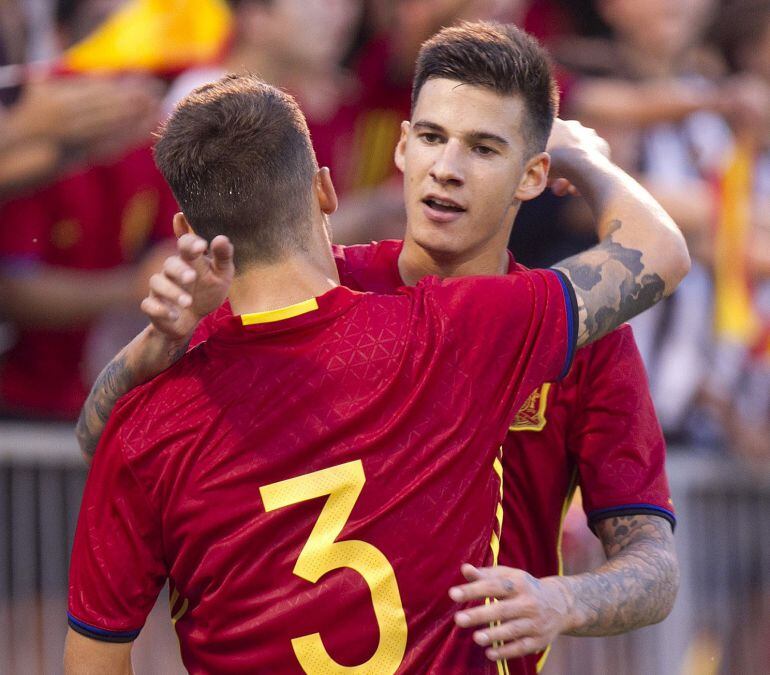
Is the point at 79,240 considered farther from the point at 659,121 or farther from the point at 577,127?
the point at 659,121

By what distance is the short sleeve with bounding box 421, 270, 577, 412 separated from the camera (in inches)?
111

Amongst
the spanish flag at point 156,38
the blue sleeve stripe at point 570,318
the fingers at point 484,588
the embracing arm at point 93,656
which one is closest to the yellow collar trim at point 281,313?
the blue sleeve stripe at point 570,318

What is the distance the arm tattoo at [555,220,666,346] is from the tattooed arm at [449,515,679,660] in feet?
1.79

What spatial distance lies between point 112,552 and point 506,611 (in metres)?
0.82

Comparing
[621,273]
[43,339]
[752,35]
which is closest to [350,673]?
[621,273]

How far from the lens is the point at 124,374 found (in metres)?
2.98

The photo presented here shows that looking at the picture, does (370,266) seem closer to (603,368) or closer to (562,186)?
(562,186)

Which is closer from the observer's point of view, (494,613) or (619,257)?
→ (494,613)

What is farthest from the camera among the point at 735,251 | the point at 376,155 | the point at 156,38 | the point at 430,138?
the point at 735,251

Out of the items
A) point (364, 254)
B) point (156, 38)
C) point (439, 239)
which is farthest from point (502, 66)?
point (156, 38)

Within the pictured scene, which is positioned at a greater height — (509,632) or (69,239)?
(69,239)

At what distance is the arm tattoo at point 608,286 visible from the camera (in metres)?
2.94

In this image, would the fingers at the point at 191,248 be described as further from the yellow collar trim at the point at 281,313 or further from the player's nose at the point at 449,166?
the player's nose at the point at 449,166

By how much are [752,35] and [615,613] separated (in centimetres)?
720
